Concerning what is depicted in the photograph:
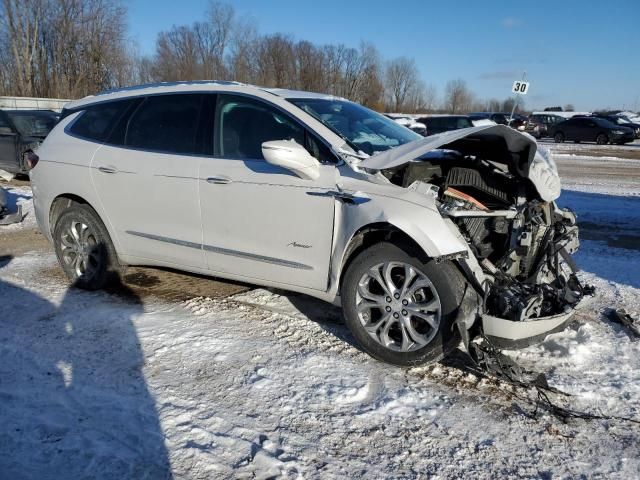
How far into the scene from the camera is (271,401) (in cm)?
323

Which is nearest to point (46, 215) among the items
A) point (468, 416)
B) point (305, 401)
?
point (305, 401)

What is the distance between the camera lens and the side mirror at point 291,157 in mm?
3488

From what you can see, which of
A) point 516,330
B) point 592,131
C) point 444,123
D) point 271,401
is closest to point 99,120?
point 271,401

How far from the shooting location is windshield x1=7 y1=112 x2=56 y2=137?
12818 millimetres

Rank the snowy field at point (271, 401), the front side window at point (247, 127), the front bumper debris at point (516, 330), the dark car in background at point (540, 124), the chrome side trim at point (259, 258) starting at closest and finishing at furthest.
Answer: the snowy field at point (271, 401)
the front bumper debris at point (516, 330)
the chrome side trim at point (259, 258)
the front side window at point (247, 127)
the dark car in background at point (540, 124)

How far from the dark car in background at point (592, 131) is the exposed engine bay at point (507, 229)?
1154 inches

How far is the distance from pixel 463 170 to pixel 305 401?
197 cm

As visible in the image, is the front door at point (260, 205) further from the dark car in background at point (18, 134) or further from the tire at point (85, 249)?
the dark car in background at point (18, 134)

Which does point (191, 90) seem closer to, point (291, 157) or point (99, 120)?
point (99, 120)

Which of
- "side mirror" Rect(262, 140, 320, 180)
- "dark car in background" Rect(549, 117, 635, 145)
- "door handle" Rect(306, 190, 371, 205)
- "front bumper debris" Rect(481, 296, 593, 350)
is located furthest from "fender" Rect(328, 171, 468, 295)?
"dark car in background" Rect(549, 117, 635, 145)

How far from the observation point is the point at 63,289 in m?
5.16

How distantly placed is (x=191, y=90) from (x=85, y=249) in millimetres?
1876

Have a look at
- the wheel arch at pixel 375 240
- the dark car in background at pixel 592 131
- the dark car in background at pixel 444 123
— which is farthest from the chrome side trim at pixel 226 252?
the dark car in background at pixel 592 131

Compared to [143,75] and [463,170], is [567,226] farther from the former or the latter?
[143,75]
